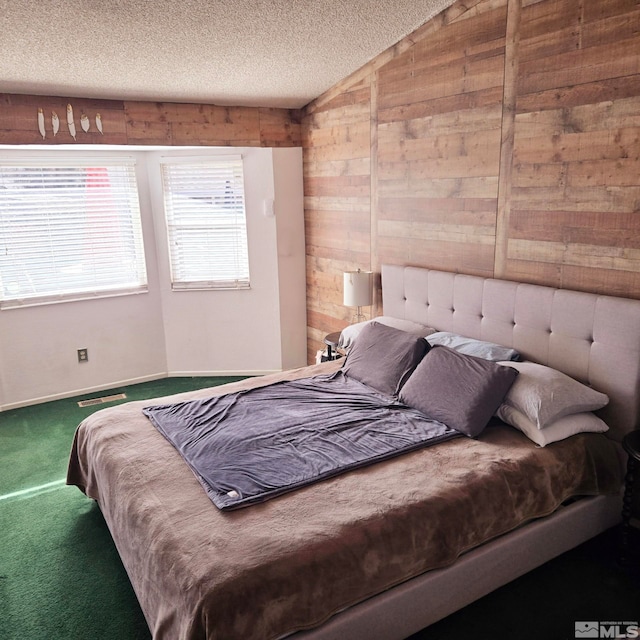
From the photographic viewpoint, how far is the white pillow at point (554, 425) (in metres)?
2.63

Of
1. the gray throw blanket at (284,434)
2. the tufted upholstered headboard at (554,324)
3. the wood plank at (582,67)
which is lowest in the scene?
the gray throw blanket at (284,434)

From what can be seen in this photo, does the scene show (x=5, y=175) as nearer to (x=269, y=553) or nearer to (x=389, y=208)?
(x=389, y=208)

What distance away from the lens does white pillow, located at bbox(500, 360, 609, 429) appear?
263 centimetres

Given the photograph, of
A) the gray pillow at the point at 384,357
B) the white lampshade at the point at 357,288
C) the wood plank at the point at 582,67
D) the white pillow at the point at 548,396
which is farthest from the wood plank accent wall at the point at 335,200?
the white pillow at the point at 548,396

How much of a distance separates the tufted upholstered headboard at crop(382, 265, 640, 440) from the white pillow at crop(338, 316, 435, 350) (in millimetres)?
98

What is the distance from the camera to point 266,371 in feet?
17.6

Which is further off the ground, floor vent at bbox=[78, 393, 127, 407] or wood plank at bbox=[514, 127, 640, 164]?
wood plank at bbox=[514, 127, 640, 164]

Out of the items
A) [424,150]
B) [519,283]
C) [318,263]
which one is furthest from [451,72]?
[318,263]

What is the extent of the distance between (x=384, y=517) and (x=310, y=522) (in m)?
0.28

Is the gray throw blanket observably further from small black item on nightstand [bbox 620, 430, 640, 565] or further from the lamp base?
the lamp base

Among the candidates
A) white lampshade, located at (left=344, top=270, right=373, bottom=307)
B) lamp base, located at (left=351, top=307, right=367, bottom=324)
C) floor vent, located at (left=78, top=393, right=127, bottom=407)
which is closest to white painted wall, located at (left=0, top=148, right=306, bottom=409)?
floor vent, located at (left=78, top=393, right=127, bottom=407)

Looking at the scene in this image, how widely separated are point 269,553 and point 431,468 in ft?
2.85

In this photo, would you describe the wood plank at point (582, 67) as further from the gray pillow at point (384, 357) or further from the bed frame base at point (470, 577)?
the bed frame base at point (470, 577)

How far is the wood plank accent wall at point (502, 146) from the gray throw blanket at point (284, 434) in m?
1.17
